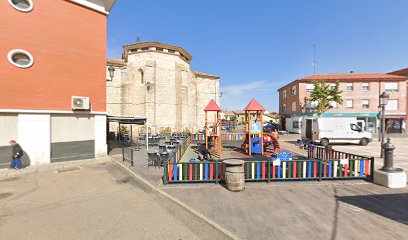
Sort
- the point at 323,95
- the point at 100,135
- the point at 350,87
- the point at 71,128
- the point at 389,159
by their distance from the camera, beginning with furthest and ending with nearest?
the point at 350,87 < the point at 323,95 < the point at 100,135 < the point at 71,128 < the point at 389,159

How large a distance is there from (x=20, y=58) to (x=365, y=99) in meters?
44.3

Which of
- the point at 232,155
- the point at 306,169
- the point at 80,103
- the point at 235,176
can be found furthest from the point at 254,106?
the point at 80,103

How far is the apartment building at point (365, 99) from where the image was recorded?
30.0m

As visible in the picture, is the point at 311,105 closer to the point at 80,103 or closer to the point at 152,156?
the point at 152,156

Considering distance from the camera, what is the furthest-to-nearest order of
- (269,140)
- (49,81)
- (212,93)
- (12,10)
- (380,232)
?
(212,93) < (269,140) < (49,81) < (12,10) < (380,232)

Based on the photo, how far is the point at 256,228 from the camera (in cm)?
439

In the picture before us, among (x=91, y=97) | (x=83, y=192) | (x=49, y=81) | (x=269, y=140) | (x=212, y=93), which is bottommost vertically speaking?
(x=83, y=192)

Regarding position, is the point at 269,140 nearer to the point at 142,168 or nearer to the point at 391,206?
the point at 391,206

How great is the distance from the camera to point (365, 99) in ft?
101

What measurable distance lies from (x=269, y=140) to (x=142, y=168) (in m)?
9.40

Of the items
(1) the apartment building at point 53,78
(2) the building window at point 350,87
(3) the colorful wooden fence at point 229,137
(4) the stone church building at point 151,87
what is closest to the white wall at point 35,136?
(1) the apartment building at point 53,78

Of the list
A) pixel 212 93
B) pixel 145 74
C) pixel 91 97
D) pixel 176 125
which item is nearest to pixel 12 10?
pixel 91 97

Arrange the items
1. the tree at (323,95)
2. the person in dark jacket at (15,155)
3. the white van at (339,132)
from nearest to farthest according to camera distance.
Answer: the person in dark jacket at (15,155)
the white van at (339,132)
the tree at (323,95)

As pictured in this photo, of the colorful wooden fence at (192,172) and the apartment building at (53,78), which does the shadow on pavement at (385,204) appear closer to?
the colorful wooden fence at (192,172)
